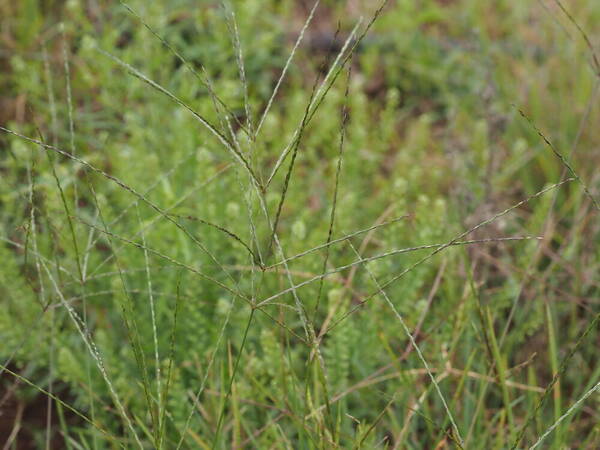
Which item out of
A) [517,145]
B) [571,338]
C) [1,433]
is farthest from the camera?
[517,145]

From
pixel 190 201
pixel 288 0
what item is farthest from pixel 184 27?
pixel 190 201

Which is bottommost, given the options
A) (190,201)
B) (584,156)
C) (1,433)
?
(1,433)

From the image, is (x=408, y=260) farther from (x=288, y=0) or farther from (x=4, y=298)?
(x=288, y=0)

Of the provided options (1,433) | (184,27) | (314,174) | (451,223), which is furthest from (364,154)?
(1,433)

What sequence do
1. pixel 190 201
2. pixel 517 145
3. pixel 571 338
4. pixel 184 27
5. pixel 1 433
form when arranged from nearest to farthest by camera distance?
pixel 1 433, pixel 571 338, pixel 190 201, pixel 517 145, pixel 184 27

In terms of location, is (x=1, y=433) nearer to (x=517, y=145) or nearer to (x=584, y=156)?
(x=517, y=145)

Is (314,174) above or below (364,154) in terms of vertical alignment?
below

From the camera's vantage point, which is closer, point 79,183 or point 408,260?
point 408,260
